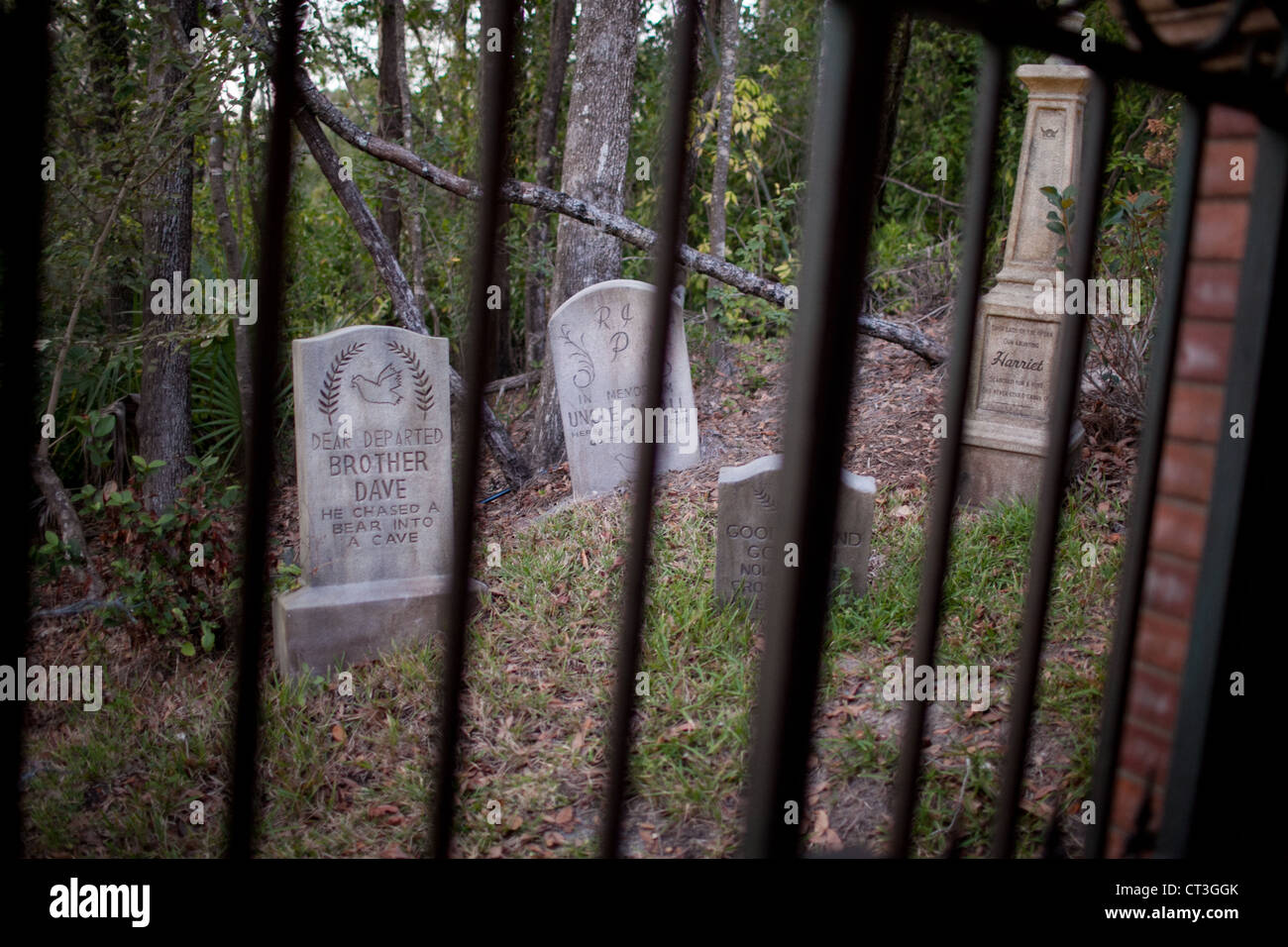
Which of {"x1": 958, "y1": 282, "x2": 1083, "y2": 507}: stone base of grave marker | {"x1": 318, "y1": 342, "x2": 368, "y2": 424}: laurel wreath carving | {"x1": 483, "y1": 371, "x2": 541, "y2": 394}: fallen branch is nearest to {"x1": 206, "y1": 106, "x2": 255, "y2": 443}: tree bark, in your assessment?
{"x1": 318, "y1": 342, "x2": 368, "y2": 424}: laurel wreath carving

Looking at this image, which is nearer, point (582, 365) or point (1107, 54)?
point (1107, 54)

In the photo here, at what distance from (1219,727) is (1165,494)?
1.50 feet

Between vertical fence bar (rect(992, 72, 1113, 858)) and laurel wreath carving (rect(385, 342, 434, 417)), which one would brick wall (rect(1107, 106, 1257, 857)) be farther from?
laurel wreath carving (rect(385, 342, 434, 417))

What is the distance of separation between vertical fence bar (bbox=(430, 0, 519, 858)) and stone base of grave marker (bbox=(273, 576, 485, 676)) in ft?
12.3

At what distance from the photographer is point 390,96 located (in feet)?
36.0

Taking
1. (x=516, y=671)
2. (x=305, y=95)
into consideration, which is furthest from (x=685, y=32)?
(x=305, y=95)

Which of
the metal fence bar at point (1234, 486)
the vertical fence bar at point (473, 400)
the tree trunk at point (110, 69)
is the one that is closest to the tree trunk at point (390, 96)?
the tree trunk at point (110, 69)

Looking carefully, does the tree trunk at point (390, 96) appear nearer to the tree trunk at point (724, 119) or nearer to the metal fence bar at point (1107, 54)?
the tree trunk at point (724, 119)

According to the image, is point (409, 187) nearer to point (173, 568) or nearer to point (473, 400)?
point (173, 568)

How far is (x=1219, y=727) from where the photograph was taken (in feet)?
5.90

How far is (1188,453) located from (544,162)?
9.53 meters

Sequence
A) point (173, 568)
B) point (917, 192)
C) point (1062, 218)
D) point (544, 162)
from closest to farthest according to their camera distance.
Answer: point (173, 568) < point (1062, 218) < point (544, 162) < point (917, 192)

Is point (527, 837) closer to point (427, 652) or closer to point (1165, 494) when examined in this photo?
point (427, 652)

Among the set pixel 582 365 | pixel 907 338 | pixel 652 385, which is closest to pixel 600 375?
pixel 582 365
